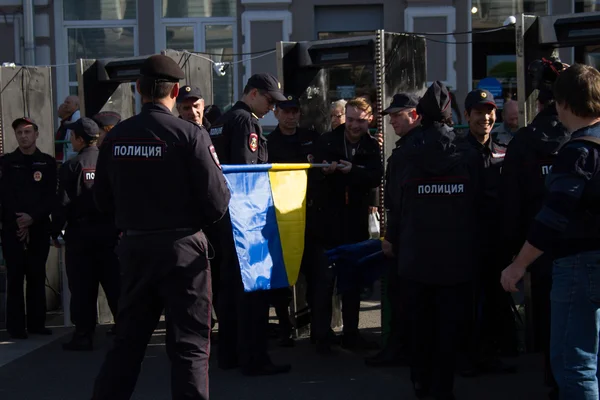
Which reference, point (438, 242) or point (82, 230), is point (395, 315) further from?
point (82, 230)

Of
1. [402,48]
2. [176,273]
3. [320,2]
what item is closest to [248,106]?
[402,48]

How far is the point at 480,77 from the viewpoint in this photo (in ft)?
46.8

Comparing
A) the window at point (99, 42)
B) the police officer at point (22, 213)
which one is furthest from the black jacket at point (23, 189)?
the window at point (99, 42)

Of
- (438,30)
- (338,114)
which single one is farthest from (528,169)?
(438,30)

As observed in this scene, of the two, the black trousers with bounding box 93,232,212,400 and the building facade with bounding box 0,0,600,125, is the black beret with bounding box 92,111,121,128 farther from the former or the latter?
the building facade with bounding box 0,0,600,125

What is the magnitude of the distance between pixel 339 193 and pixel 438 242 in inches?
76.7

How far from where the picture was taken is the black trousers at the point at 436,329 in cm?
562

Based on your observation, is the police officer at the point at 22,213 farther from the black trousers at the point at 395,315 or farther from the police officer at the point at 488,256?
the police officer at the point at 488,256

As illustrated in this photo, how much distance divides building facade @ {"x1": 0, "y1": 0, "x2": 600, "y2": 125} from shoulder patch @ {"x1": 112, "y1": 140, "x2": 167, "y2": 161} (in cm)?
882

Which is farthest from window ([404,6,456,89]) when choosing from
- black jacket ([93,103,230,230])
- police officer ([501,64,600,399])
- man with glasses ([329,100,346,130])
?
police officer ([501,64,600,399])

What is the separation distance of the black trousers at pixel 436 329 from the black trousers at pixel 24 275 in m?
3.99

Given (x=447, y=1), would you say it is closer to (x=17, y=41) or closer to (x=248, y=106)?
(x=17, y=41)

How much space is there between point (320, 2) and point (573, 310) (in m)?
10.7

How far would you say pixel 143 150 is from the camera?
496 centimetres
